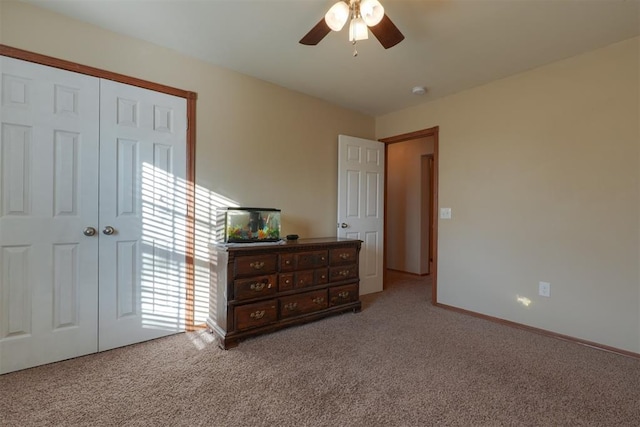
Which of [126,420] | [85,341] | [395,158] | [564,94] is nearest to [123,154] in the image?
[85,341]

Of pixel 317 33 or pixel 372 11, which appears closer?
Answer: pixel 372 11

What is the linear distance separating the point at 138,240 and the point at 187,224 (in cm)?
39

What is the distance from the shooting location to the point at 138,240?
2.36 metres

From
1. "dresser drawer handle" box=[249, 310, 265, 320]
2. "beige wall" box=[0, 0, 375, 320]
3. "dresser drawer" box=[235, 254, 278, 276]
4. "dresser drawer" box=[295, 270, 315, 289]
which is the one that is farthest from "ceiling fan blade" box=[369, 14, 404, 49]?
"dresser drawer handle" box=[249, 310, 265, 320]

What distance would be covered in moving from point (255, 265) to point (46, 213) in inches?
58.6

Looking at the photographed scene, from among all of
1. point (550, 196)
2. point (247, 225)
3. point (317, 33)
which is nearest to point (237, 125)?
point (247, 225)

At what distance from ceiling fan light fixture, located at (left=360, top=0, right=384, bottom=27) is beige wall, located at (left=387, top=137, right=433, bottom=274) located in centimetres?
364

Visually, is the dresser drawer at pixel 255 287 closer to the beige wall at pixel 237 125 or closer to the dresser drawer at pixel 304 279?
the dresser drawer at pixel 304 279

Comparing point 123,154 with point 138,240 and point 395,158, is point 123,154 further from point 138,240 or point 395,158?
point 395,158

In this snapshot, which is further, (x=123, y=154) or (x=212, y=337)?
(x=212, y=337)

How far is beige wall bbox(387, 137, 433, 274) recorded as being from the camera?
200 inches

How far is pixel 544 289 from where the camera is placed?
266cm

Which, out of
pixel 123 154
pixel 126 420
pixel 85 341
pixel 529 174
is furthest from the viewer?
pixel 529 174

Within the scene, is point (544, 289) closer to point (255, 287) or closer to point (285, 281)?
point (285, 281)
